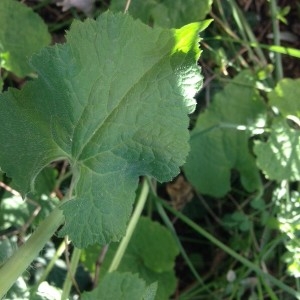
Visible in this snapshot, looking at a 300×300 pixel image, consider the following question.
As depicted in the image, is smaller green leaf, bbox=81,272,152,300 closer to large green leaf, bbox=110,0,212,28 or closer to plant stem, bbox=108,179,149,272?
plant stem, bbox=108,179,149,272

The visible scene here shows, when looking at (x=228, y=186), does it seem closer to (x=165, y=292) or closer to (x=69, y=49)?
(x=165, y=292)

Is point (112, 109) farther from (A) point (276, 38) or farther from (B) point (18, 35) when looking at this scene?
(A) point (276, 38)

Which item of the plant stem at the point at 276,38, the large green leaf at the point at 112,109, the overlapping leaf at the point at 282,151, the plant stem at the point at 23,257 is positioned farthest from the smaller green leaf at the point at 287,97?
the plant stem at the point at 23,257

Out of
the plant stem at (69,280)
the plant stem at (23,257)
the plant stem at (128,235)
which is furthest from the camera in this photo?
the plant stem at (128,235)

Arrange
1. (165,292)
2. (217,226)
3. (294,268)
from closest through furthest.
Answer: (294,268) → (165,292) → (217,226)

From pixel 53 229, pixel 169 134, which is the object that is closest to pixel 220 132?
pixel 169 134

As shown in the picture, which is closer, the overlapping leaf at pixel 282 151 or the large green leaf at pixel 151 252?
the overlapping leaf at pixel 282 151

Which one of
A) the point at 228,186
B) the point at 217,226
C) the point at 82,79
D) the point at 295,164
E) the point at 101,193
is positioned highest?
the point at 82,79

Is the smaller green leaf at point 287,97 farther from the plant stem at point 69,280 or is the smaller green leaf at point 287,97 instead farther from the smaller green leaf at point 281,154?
the plant stem at point 69,280
